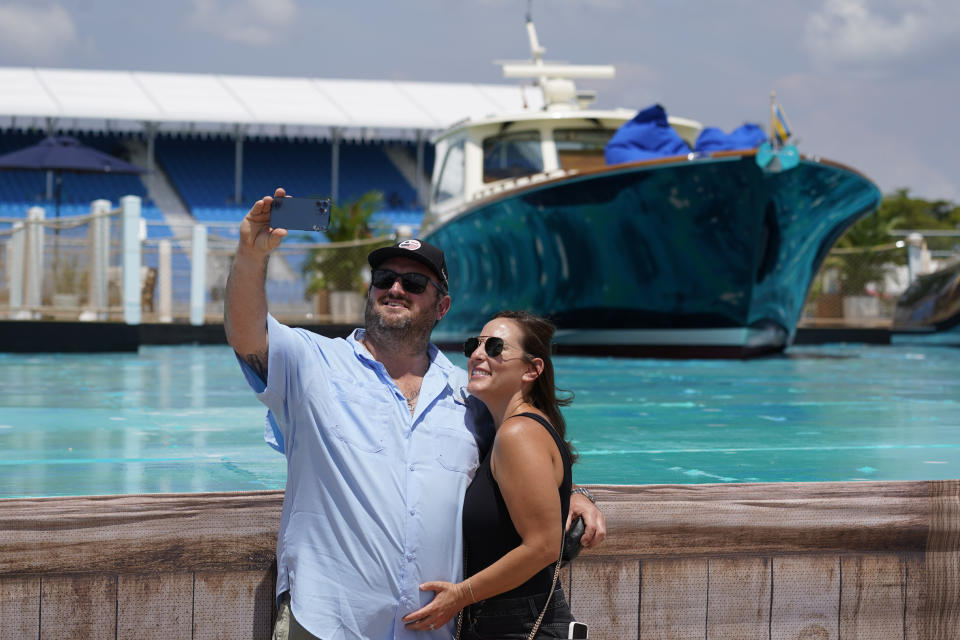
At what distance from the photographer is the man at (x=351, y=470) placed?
2.17 m

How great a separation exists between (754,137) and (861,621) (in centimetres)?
851

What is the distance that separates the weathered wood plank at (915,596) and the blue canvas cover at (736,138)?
8.25m

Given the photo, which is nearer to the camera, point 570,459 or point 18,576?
point 570,459

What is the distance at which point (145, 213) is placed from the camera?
32938 millimetres

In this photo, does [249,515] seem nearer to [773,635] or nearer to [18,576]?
[18,576]

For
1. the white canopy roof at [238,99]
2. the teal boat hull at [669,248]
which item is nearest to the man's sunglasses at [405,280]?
the teal boat hull at [669,248]

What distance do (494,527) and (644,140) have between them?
9002 millimetres

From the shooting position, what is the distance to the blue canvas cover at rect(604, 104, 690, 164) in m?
10.6

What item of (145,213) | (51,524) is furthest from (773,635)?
(145,213)

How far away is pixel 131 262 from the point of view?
489 inches

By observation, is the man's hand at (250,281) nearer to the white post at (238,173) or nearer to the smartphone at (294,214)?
the smartphone at (294,214)

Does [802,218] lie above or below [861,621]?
above

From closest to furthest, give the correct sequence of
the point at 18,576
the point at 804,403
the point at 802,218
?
the point at 18,576
the point at 804,403
the point at 802,218

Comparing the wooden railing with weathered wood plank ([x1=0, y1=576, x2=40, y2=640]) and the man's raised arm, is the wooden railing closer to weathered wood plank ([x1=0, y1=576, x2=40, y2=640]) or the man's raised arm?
weathered wood plank ([x1=0, y1=576, x2=40, y2=640])
